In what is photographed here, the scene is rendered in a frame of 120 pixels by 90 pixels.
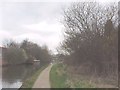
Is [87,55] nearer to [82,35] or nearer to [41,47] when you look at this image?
[82,35]

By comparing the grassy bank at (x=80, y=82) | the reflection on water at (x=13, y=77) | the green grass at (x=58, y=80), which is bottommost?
the reflection on water at (x=13, y=77)

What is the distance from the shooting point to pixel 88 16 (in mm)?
26250

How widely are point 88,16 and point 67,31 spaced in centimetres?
296

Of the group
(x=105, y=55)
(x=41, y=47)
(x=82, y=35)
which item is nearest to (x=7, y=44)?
(x=41, y=47)

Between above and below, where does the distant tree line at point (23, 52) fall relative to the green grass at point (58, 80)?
above

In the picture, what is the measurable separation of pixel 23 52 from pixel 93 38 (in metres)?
33.3

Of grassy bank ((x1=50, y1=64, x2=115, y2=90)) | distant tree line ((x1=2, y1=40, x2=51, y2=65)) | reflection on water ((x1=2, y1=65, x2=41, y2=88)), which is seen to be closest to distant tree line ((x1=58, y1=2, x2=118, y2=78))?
grassy bank ((x1=50, y1=64, x2=115, y2=90))

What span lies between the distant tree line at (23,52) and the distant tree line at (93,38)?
2503 centimetres

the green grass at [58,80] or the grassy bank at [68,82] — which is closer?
the grassy bank at [68,82]

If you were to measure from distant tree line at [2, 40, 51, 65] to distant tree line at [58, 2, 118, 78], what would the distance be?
82.1 feet

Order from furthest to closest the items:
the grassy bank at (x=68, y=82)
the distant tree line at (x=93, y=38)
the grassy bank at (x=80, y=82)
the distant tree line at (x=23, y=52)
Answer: the distant tree line at (x=23, y=52), the distant tree line at (x=93, y=38), the grassy bank at (x=68, y=82), the grassy bank at (x=80, y=82)

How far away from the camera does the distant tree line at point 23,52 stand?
50719 millimetres

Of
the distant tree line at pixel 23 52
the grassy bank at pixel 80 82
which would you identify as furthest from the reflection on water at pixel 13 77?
the distant tree line at pixel 23 52

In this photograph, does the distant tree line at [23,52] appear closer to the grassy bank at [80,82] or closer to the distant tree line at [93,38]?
the distant tree line at [93,38]
